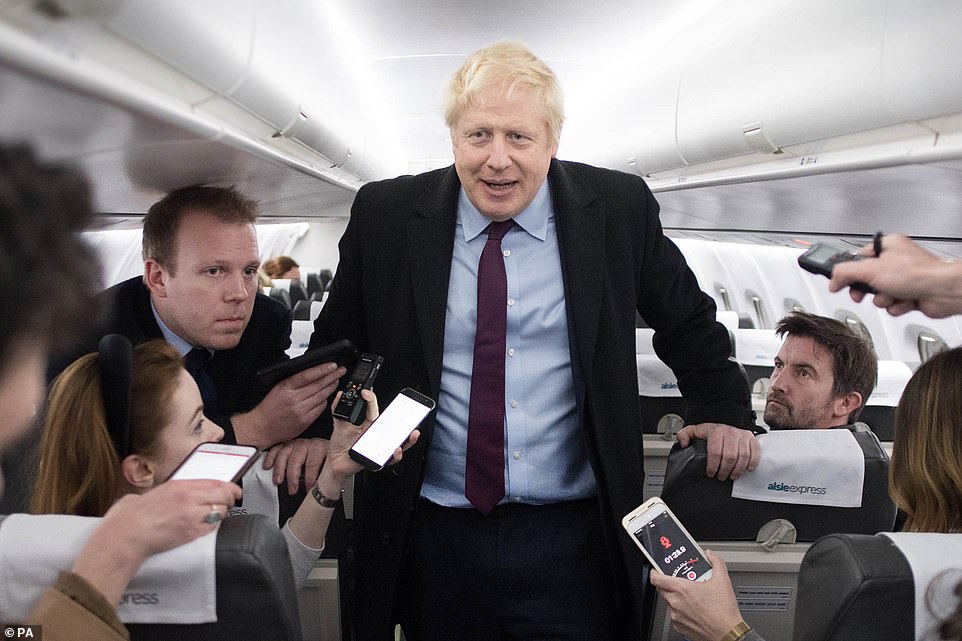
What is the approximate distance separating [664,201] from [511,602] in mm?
4840

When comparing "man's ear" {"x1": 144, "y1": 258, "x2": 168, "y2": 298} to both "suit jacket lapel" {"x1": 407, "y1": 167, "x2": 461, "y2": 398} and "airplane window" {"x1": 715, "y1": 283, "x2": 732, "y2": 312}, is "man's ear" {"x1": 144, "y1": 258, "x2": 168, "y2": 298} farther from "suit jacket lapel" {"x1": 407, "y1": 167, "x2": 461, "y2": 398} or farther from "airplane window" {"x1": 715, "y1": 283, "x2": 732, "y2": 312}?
"airplane window" {"x1": 715, "y1": 283, "x2": 732, "y2": 312}

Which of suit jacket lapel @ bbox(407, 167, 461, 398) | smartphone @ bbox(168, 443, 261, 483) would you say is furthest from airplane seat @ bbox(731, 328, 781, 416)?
smartphone @ bbox(168, 443, 261, 483)

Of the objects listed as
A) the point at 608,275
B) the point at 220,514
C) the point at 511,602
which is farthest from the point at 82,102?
the point at 511,602

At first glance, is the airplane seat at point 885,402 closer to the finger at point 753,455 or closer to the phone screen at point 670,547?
the finger at point 753,455

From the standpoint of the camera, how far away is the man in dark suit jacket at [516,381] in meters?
2.26

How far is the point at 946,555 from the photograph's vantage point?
4.58ft

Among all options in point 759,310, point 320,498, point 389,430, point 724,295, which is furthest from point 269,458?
point 724,295

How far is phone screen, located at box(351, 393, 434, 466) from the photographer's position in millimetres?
2076

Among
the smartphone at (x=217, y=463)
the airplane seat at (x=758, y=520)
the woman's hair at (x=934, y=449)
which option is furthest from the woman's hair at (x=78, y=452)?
the woman's hair at (x=934, y=449)

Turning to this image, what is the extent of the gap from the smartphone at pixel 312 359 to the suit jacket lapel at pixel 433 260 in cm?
26

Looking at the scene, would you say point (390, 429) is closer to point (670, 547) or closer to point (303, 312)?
point (670, 547)

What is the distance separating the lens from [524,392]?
2316 millimetres

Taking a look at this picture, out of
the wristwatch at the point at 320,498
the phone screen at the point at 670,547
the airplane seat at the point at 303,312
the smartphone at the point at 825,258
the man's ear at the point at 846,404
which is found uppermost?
the smartphone at the point at 825,258

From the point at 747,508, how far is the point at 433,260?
3.78ft
